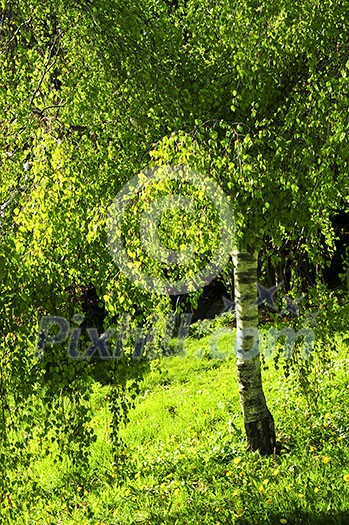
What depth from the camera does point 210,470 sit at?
5.30m

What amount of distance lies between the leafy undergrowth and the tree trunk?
19 cm

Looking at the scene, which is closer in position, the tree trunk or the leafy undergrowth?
the leafy undergrowth

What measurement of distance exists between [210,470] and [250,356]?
3.53ft

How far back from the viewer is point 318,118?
3662 mm

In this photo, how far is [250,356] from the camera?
521 centimetres

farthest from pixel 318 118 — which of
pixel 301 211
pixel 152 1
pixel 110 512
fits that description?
pixel 110 512

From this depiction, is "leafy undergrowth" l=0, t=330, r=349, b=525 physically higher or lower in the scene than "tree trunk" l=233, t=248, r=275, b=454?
lower

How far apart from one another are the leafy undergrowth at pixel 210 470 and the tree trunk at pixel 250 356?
19 cm

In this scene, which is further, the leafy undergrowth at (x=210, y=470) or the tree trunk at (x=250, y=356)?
the tree trunk at (x=250, y=356)

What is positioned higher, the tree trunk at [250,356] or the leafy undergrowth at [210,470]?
the tree trunk at [250,356]

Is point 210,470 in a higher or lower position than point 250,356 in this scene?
lower

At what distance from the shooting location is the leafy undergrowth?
4379 millimetres

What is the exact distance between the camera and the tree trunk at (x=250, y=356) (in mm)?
5117

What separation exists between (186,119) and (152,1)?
111 centimetres
